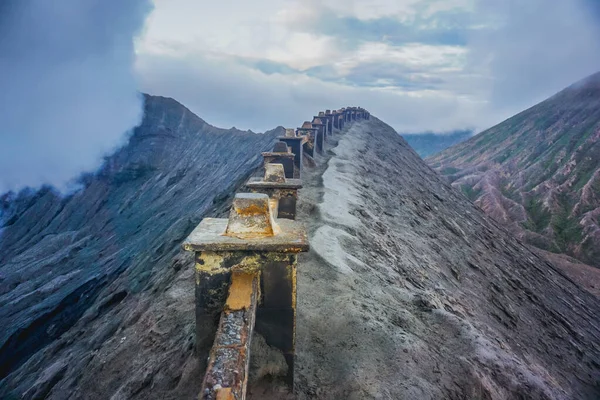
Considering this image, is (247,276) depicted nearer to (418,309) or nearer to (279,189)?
(418,309)

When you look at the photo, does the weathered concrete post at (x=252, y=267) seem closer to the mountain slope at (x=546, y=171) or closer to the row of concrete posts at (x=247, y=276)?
the row of concrete posts at (x=247, y=276)

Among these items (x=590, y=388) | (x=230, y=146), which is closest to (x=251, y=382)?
(x=590, y=388)

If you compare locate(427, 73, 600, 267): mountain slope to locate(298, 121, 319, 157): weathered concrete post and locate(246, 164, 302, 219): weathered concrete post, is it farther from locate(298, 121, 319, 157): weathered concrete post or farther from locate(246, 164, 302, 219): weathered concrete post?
locate(246, 164, 302, 219): weathered concrete post

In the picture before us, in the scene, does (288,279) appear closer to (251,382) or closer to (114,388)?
(251,382)

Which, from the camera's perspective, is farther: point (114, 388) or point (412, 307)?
point (412, 307)

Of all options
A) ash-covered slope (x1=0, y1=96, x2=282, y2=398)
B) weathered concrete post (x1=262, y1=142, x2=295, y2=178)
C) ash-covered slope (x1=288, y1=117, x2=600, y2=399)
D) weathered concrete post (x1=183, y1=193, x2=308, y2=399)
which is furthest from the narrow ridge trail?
ash-covered slope (x1=0, y1=96, x2=282, y2=398)

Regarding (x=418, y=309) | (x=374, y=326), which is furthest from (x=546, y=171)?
(x=374, y=326)
